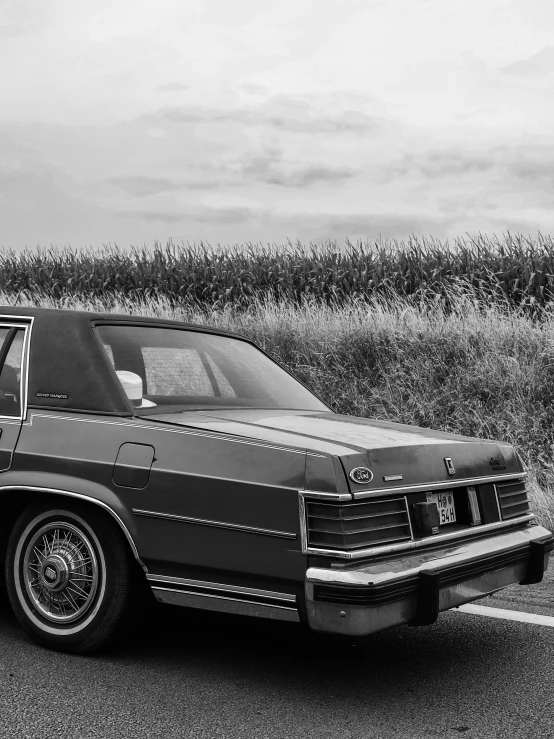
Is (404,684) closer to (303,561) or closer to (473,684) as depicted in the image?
(473,684)

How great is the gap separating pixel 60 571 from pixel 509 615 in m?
2.41

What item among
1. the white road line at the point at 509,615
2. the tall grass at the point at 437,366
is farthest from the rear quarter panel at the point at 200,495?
the tall grass at the point at 437,366

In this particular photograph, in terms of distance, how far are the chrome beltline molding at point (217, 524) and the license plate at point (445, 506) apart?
2.46 feet

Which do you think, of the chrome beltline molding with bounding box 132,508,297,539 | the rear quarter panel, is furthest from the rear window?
the chrome beltline molding with bounding box 132,508,297,539

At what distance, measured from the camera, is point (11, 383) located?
455 cm

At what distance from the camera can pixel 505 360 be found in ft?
41.6

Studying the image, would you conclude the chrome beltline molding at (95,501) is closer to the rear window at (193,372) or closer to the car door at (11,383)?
the car door at (11,383)

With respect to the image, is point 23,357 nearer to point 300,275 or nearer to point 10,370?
point 10,370

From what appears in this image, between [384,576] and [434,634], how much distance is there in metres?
1.33

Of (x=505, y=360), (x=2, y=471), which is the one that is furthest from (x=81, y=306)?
(x=2, y=471)

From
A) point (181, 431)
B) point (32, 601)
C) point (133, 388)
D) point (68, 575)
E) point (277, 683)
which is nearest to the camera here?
point (277, 683)

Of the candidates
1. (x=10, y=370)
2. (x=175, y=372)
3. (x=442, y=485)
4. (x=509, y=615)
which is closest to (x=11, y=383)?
(x=10, y=370)

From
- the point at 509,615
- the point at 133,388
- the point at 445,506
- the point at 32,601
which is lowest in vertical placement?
the point at 509,615

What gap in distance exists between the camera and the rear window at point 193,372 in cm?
445
